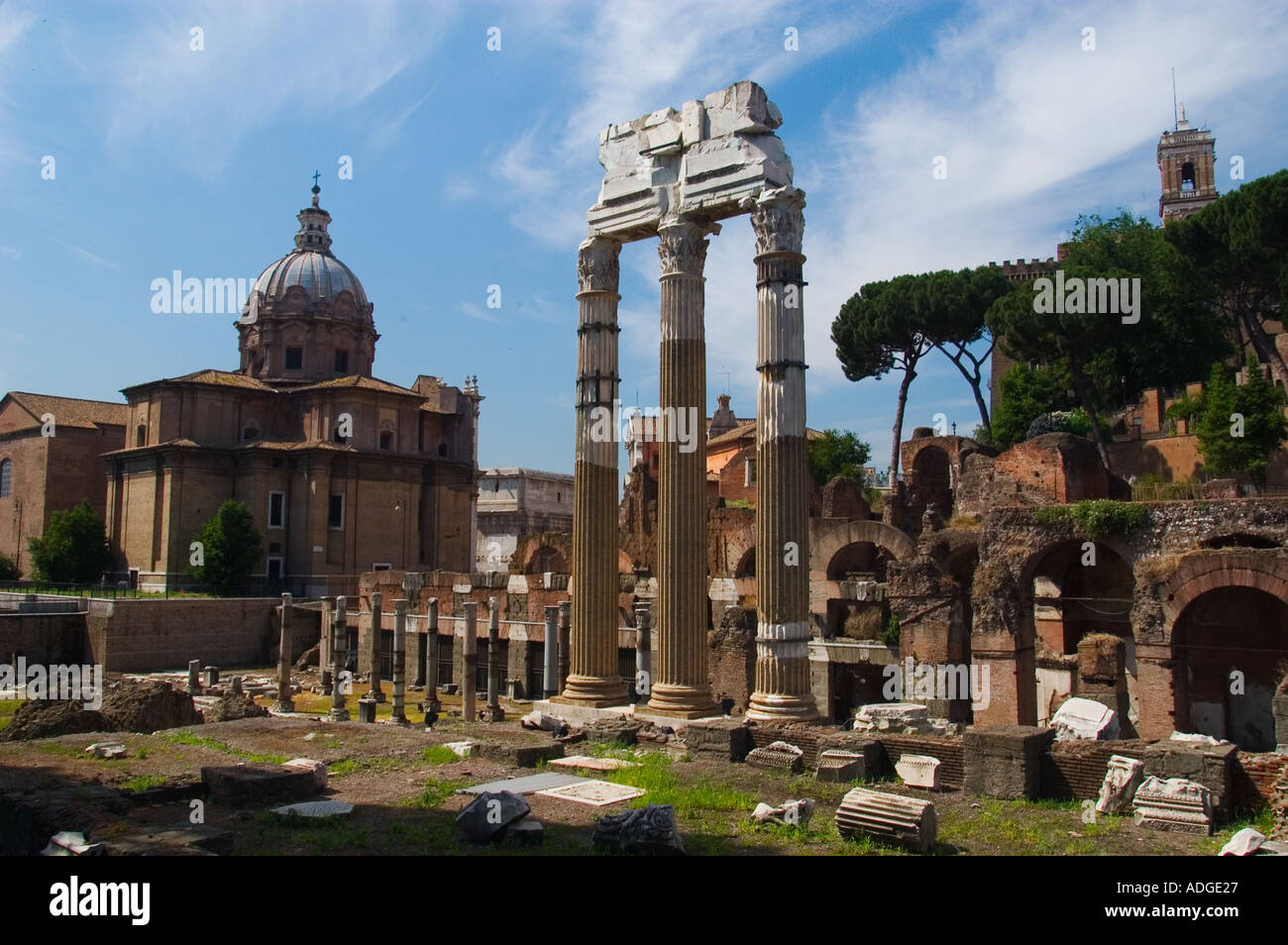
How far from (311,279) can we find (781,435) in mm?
37619

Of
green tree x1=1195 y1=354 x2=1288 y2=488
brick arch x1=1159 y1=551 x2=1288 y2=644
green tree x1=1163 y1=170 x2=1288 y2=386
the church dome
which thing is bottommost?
brick arch x1=1159 y1=551 x2=1288 y2=644

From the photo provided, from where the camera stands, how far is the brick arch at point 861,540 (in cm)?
2236

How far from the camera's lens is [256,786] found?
8914 mm

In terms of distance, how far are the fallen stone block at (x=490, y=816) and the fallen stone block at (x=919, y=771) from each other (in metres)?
3.88

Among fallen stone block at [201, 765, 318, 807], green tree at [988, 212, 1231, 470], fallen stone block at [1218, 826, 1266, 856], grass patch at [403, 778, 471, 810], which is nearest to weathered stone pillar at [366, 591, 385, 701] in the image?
grass patch at [403, 778, 471, 810]

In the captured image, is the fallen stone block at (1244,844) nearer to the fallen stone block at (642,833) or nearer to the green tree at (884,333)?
the fallen stone block at (642,833)

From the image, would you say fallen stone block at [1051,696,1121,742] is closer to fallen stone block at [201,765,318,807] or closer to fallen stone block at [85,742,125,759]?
fallen stone block at [201,765,318,807]

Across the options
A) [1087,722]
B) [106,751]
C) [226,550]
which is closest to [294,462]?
[226,550]

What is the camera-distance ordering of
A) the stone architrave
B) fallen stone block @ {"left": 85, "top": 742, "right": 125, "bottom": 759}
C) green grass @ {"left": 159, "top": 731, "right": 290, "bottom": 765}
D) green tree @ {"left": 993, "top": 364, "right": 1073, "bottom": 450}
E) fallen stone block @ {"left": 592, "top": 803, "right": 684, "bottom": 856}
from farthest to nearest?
green tree @ {"left": 993, "top": 364, "right": 1073, "bottom": 450} → fallen stone block @ {"left": 85, "top": 742, "right": 125, "bottom": 759} → green grass @ {"left": 159, "top": 731, "right": 290, "bottom": 765} → the stone architrave → fallen stone block @ {"left": 592, "top": 803, "right": 684, "bottom": 856}

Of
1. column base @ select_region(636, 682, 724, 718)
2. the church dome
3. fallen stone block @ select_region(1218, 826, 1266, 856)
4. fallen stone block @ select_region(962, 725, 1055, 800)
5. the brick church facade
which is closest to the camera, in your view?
fallen stone block @ select_region(1218, 826, 1266, 856)

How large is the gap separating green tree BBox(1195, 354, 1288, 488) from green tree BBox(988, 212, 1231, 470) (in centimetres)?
433

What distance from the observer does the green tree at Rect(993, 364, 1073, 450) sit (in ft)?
113
